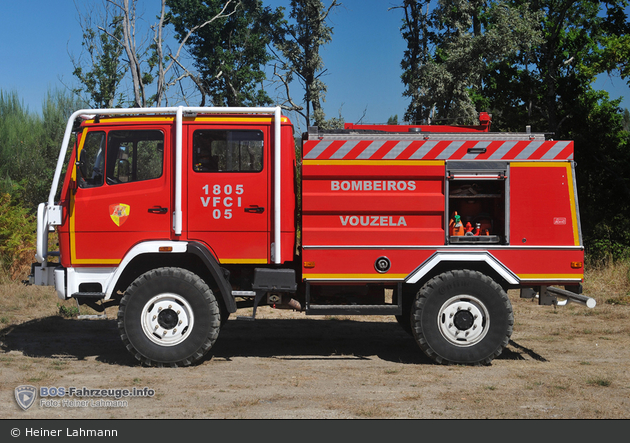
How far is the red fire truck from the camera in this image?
6.67 m

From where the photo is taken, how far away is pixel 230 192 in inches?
265

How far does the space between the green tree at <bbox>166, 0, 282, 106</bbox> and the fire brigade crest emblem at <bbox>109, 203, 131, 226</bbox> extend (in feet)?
64.2

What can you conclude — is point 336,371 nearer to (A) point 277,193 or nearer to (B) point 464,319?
(B) point 464,319

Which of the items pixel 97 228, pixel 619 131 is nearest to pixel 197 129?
pixel 97 228

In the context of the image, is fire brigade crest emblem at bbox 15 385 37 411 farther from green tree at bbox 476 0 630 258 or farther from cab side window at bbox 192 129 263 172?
green tree at bbox 476 0 630 258

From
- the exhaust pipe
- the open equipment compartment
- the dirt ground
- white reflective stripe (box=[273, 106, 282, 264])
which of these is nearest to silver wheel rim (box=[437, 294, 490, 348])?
the dirt ground

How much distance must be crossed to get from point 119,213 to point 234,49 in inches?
840

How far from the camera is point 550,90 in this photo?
66.4ft

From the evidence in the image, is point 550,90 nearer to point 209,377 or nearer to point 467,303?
point 467,303

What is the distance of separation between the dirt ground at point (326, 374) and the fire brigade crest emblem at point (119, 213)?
1652 millimetres

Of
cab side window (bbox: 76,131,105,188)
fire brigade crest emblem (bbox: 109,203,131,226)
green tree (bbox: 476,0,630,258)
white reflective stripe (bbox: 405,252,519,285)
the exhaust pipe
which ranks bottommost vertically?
the exhaust pipe

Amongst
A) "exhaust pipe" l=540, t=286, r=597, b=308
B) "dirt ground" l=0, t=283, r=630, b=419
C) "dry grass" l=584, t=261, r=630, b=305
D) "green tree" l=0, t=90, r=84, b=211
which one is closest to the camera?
"dirt ground" l=0, t=283, r=630, b=419

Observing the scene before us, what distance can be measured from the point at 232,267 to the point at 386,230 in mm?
1873

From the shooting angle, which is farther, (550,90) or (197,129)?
(550,90)
